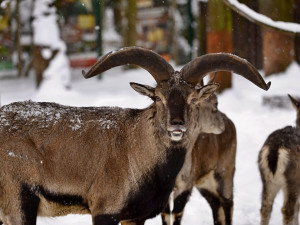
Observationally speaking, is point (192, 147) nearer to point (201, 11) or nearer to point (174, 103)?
point (174, 103)

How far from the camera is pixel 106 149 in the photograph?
5523 mm

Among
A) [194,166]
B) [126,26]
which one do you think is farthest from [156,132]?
[126,26]

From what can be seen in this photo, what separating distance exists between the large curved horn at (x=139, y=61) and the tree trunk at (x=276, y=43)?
356 inches

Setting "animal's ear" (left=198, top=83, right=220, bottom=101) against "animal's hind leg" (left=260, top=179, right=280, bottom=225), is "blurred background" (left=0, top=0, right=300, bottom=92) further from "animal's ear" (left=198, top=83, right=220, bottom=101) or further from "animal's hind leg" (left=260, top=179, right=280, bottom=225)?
"animal's ear" (left=198, top=83, right=220, bottom=101)

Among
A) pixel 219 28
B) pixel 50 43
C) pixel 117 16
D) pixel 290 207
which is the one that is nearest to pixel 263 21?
pixel 290 207

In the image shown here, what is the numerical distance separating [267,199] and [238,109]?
24.6ft

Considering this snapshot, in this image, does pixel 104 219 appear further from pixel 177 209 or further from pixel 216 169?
pixel 216 169

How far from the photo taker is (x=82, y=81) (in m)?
22.3

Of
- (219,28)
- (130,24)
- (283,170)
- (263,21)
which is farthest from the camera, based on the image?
(130,24)

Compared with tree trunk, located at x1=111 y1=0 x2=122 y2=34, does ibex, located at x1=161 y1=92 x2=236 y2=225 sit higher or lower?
higher

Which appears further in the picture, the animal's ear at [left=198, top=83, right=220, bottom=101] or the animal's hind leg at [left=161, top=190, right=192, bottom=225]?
the animal's hind leg at [left=161, top=190, right=192, bottom=225]

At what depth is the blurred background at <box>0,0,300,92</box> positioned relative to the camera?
14.7 m

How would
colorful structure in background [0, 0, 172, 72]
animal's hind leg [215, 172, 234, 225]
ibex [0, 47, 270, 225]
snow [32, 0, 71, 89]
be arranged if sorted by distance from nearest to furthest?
ibex [0, 47, 270, 225]
animal's hind leg [215, 172, 234, 225]
snow [32, 0, 71, 89]
colorful structure in background [0, 0, 172, 72]

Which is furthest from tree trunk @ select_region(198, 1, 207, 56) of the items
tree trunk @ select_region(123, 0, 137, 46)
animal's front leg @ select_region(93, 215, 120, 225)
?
animal's front leg @ select_region(93, 215, 120, 225)
